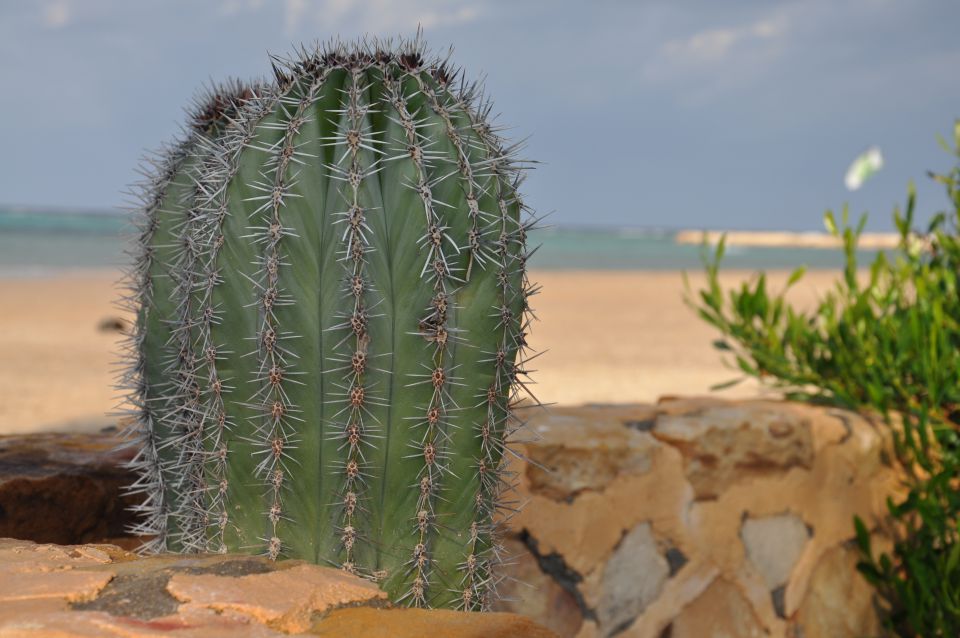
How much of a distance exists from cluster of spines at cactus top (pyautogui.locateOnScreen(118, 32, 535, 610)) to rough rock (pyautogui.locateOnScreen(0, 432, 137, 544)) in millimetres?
711

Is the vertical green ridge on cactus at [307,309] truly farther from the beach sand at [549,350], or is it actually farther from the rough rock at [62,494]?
the rough rock at [62,494]

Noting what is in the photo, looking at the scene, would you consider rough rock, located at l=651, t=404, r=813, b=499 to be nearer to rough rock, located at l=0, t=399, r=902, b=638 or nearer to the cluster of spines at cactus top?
rough rock, located at l=0, t=399, r=902, b=638

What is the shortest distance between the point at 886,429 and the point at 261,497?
7.98 ft

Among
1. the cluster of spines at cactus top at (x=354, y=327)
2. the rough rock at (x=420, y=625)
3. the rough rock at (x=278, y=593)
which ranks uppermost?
the cluster of spines at cactus top at (x=354, y=327)

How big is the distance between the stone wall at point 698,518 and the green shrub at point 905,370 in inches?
4.7

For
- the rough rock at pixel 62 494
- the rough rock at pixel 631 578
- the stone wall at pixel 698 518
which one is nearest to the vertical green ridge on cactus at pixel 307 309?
the rough rock at pixel 62 494

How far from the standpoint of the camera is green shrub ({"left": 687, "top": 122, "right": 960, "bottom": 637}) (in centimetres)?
305

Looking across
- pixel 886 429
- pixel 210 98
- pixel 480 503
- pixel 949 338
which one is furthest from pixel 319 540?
pixel 949 338

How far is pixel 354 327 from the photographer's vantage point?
5.28 feet

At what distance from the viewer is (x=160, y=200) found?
202 centimetres

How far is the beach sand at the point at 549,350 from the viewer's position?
22.7ft

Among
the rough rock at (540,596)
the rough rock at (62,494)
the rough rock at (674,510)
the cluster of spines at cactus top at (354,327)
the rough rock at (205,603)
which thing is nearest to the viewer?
the rough rock at (205,603)

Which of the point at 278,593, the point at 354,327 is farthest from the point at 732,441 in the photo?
the point at 278,593

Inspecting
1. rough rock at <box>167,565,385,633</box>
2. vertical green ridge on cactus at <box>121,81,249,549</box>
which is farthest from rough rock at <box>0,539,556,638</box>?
vertical green ridge on cactus at <box>121,81,249,549</box>
